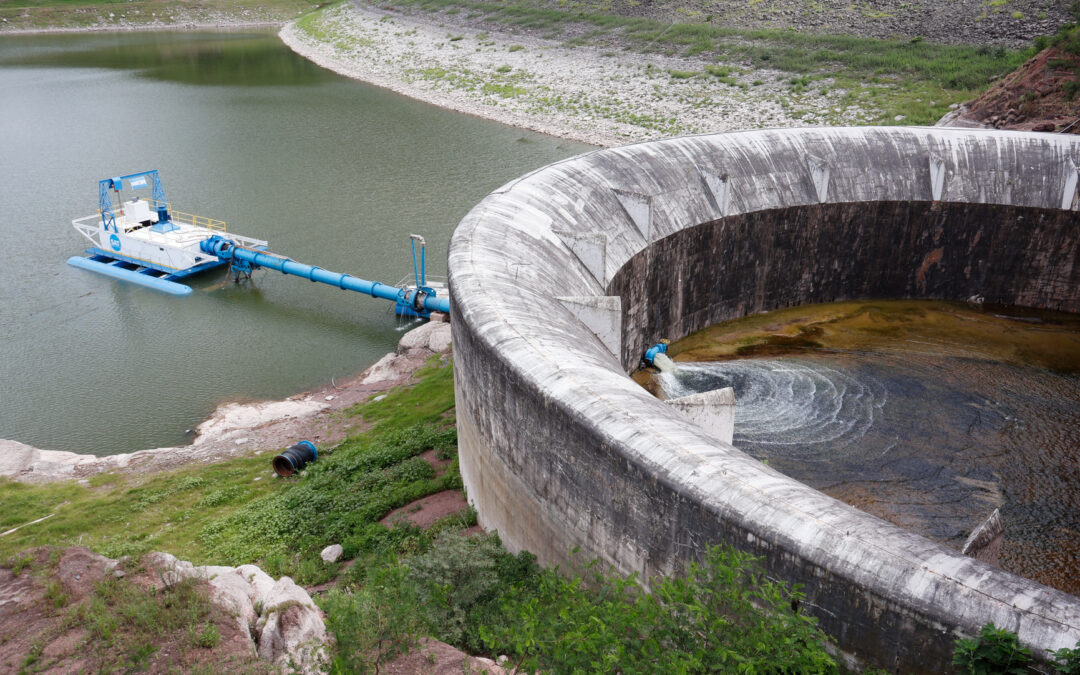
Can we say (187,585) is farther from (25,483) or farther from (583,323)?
(25,483)

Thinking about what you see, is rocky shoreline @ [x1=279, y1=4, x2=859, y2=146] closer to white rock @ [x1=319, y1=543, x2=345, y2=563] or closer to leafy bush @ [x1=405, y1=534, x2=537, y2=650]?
white rock @ [x1=319, y1=543, x2=345, y2=563]

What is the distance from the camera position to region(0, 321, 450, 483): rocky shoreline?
2197 centimetres

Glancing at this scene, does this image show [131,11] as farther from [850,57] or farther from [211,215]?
[850,57]

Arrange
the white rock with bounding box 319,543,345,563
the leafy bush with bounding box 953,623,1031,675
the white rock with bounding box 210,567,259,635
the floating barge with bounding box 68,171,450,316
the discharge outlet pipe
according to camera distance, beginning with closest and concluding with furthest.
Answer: the leafy bush with bounding box 953,623,1031,675, the white rock with bounding box 210,567,259,635, the white rock with bounding box 319,543,345,563, the discharge outlet pipe, the floating barge with bounding box 68,171,450,316

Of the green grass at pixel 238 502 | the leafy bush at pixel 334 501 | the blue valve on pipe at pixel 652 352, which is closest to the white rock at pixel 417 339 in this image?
the green grass at pixel 238 502

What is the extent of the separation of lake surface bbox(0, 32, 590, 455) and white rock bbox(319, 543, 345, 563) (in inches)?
372

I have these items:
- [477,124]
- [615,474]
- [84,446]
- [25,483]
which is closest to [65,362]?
[84,446]

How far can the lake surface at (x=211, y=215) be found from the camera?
26938 mm

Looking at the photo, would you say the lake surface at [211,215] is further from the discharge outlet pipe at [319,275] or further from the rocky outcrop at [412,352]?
the rocky outcrop at [412,352]

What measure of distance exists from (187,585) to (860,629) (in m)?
8.90

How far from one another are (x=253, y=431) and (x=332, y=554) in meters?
7.90

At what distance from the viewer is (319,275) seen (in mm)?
31828

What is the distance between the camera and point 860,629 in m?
10.3

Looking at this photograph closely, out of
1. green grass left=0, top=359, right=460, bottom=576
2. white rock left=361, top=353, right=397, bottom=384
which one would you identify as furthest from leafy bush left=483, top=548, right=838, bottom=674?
white rock left=361, top=353, right=397, bottom=384
